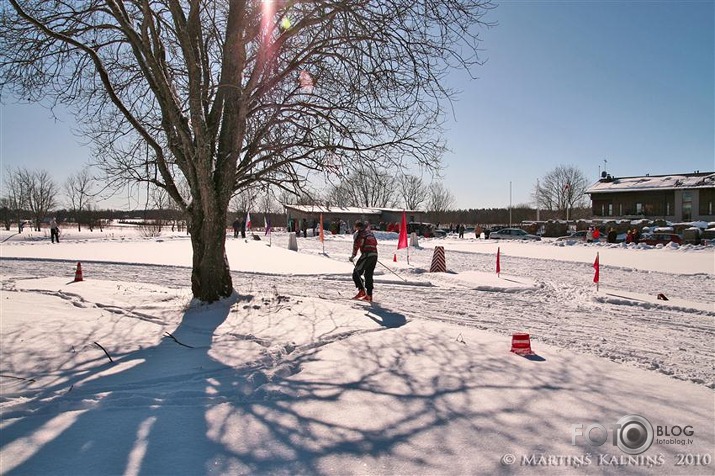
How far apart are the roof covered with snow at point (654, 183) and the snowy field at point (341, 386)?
49620mm

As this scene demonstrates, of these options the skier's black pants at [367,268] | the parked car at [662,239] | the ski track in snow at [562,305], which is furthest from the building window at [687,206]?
the skier's black pants at [367,268]

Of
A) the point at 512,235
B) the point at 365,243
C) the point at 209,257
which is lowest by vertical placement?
the point at 512,235

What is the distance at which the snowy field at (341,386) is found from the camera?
128 inches

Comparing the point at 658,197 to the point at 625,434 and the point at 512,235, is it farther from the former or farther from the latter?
the point at 625,434

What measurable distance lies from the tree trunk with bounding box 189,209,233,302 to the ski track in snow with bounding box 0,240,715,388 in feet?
4.29

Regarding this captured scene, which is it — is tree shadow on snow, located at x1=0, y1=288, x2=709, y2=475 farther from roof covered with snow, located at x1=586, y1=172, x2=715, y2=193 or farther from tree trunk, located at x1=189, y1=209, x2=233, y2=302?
roof covered with snow, located at x1=586, y1=172, x2=715, y2=193

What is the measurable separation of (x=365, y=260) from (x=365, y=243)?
0.47m

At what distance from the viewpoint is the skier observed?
10.2 m

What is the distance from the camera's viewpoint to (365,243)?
10.5 meters

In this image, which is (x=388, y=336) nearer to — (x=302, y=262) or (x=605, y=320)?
(x=605, y=320)

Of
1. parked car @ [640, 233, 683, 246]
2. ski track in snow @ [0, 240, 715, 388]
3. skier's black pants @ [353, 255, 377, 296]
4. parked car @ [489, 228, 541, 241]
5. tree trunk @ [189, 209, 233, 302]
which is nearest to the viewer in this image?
ski track in snow @ [0, 240, 715, 388]

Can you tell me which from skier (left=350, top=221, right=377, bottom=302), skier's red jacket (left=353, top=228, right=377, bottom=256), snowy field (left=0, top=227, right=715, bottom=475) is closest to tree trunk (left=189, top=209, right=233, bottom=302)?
snowy field (left=0, top=227, right=715, bottom=475)

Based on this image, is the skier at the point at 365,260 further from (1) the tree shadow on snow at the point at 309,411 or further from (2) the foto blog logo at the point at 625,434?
(2) the foto blog logo at the point at 625,434

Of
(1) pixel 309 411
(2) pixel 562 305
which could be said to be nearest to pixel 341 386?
(1) pixel 309 411
